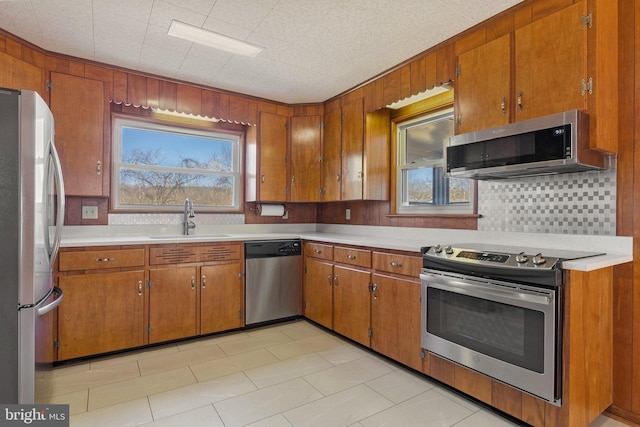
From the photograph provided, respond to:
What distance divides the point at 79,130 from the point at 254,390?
254 cm

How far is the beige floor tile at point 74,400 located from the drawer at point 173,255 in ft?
3.36

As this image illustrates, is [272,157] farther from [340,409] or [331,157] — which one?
[340,409]

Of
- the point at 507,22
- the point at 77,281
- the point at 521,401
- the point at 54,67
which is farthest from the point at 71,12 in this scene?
the point at 521,401

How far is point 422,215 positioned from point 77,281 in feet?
9.30

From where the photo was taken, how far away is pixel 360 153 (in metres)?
3.53

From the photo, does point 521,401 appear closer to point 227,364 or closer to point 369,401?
point 369,401

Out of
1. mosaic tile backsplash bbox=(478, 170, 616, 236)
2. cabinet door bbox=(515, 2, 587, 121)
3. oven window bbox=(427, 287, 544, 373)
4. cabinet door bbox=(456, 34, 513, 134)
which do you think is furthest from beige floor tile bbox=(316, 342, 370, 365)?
cabinet door bbox=(515, 2, 587, 121)

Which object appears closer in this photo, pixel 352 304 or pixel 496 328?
pixel 496 328

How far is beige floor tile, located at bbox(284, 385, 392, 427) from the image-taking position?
1.91m

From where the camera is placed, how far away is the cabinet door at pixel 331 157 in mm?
3791

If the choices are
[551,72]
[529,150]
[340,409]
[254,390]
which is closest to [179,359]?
[254,390]

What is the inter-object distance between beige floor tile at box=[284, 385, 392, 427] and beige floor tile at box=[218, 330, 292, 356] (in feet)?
3.29

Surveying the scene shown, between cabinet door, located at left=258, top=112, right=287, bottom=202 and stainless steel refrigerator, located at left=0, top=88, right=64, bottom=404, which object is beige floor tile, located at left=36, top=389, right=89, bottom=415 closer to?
stainless steel refrigerator, located at left=0, top=88, right=64, bottom=404

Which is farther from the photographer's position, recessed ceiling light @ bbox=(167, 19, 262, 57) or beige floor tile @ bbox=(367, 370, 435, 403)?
recessed ceiling light @ bbox=(167, 19, 262, 57)
